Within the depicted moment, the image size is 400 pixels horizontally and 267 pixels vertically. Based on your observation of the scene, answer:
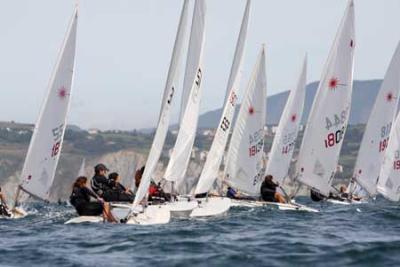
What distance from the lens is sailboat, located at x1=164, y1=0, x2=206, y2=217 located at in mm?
28766

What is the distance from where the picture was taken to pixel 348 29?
118ft

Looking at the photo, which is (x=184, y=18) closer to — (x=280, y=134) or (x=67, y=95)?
(x=67, y=95)

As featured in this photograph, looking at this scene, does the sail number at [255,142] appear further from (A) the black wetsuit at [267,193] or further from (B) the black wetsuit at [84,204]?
(B) the black wetsuit at [84,204]

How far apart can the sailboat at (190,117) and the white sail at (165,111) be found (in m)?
2.93

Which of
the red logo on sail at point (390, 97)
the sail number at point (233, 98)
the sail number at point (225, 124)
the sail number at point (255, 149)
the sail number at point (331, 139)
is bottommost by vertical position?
the sail number at point (225, 124)

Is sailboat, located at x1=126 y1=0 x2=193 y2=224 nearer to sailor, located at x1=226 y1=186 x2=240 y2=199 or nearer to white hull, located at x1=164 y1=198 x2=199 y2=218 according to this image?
white hull, located at x1=164 y1=198 x2=199 y2=218

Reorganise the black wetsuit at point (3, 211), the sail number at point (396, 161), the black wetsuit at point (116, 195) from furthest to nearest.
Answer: the sail number at point (396, 161) → the black wetsuit at point (3, 211) → the black wetsuit at point (116, 195)

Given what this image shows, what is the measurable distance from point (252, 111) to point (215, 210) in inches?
394

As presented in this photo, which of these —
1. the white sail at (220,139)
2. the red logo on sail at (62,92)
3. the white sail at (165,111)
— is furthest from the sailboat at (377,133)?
the red logo on sail at (62,92)

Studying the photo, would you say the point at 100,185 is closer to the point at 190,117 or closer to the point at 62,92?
the point at 190,117

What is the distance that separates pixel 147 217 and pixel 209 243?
5821 millimetres

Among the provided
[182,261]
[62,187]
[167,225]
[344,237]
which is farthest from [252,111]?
[62,187]

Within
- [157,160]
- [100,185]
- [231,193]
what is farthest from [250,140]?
[157,160]

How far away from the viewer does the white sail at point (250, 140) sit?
37.0m
